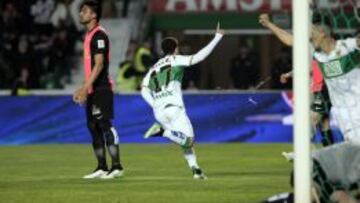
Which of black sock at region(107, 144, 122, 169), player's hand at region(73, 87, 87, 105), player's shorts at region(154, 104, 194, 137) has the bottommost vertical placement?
black sock at region(107, 144, 122, 169)

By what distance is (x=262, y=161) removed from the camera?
18406 millimetres

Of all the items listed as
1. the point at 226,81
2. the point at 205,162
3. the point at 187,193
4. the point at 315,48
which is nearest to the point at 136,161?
the point at 205,162

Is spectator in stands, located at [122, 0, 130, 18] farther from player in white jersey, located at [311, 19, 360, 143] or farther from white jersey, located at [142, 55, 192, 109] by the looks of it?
player in white jersey, located at [311, 19, 360, 143]

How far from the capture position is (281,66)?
88.9 feet

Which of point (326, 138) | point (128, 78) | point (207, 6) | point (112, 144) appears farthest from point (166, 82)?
point (207, 6)

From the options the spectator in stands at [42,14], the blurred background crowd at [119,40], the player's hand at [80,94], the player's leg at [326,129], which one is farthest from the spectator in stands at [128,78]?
the player's hand at [80,94]

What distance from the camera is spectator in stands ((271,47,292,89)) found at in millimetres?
26922

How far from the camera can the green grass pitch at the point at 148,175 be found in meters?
12.4

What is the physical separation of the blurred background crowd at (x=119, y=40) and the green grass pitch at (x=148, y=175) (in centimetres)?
541

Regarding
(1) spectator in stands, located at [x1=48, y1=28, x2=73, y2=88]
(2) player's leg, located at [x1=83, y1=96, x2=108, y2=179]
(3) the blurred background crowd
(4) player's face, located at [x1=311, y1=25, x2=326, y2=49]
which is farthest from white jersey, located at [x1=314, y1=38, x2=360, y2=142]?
(1) spectator in stands, located at [x1=48, y1=28, x2=73, y2=88]

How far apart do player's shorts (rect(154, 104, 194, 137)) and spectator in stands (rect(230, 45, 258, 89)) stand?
11628 millimetres

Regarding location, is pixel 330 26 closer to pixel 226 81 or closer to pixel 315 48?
pixel 315 48

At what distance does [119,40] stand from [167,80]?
15.6 meters

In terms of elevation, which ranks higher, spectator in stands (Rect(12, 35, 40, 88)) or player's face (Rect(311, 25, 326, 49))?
player's face (Rect(311, 25, 326, 49))
